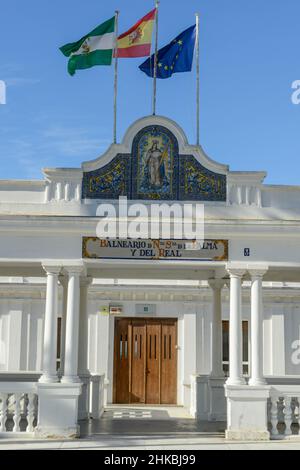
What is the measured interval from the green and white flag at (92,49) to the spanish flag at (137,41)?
266 millimetres

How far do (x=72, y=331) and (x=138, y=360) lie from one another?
9.59 meters

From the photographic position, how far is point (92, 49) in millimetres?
15992

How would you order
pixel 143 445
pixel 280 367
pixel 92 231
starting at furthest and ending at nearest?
pixel 280 367, pixel 92 231, pixel 143 445

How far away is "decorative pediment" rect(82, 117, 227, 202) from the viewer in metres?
14.6

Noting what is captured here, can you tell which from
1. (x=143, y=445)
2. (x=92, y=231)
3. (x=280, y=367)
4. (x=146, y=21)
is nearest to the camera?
(x=143, y=445)

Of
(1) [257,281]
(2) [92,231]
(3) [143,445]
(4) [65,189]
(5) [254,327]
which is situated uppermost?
(4) [65,189]

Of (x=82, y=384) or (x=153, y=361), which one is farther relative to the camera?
(x=153, y=361)

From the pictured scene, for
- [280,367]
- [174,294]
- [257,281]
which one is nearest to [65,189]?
[257,281]

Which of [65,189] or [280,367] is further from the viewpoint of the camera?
[280,367]

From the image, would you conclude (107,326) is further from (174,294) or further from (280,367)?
(280,367)

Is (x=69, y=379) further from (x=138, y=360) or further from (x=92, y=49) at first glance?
(x=138, y=360)

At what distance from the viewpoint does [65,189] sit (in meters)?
14.6

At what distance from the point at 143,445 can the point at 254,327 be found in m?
3.30

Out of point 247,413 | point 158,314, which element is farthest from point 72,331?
point 158,314
